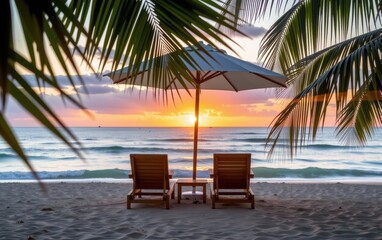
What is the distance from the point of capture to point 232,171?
621 cm

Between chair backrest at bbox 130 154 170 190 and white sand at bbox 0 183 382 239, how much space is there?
33 centimetres

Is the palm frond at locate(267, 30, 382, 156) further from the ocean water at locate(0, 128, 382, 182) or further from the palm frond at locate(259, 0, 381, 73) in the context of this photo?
the ocean water at locate(0, 128, 382, 182)

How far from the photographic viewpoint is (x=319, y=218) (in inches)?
222

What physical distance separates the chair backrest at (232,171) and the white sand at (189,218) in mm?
327

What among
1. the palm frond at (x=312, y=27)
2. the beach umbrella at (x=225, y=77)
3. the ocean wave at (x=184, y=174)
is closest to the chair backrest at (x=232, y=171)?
the beach umbrella at (x=225, y=77)

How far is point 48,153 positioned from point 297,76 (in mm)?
25182

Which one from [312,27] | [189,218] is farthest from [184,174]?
[312,27]

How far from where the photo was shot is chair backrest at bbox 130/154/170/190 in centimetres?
608

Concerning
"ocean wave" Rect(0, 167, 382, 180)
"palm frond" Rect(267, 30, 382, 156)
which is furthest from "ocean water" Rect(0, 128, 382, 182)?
"palm frond" Rect(267, 30, 382, 156)

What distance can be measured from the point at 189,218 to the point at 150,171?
0.95 metres

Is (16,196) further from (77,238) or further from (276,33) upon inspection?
(276,33)

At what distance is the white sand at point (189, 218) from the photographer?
4.76 m

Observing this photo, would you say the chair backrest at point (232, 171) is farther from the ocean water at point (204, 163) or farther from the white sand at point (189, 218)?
the ocean water at point (204, 163)

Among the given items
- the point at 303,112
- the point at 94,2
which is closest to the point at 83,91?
the point at 94,2
